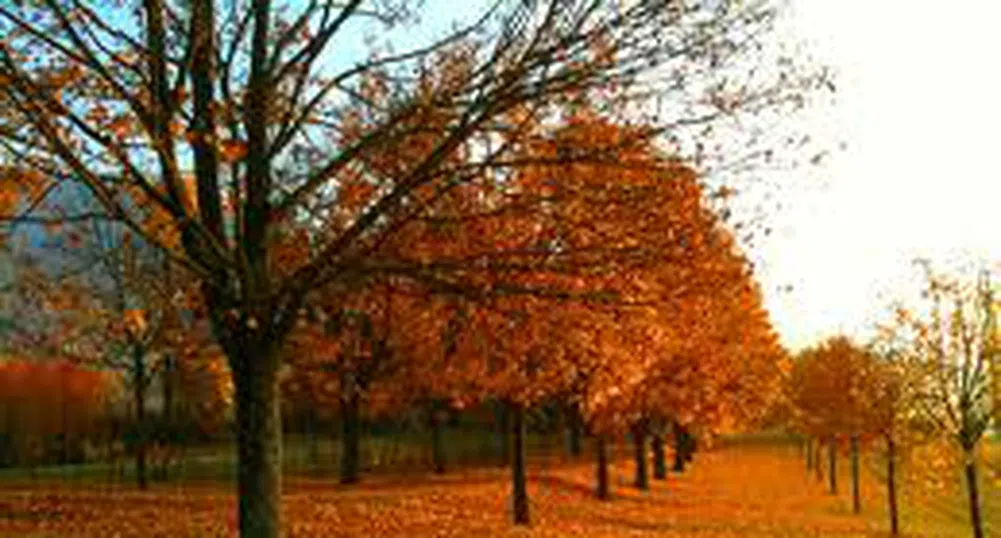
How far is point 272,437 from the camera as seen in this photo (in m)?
10.8

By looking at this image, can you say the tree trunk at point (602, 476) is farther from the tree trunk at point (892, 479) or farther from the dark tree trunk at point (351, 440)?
the tree trunk at point (892, 479)

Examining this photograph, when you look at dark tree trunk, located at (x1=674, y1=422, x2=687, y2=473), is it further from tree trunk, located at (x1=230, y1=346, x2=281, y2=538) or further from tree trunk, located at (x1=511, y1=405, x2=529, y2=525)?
tree trunk, located at (x1=230, y1=346, x2=281, y2=538)

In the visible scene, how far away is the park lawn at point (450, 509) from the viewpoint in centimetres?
2036

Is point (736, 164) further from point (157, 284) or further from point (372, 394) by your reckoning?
point (372, 394)

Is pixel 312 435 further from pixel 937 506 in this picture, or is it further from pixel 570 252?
pixel 570 252

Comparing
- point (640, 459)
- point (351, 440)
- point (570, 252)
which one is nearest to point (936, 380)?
point (640, 459)

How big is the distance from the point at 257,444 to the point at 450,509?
16.4m

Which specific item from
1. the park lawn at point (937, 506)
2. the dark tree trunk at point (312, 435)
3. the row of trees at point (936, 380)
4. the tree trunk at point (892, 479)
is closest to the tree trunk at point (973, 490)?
the row of trees at point (936, 380)

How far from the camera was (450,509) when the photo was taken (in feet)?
87.2

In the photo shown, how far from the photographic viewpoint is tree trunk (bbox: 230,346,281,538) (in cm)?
1070

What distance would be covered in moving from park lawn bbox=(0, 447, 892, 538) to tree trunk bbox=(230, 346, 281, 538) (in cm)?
815

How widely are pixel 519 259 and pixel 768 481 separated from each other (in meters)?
51.1

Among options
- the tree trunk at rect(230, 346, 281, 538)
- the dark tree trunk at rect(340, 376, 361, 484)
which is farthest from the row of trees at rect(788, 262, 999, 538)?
the tree trunk at rect(230, 346, 281, 538)

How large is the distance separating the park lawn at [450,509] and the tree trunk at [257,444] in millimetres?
8148
